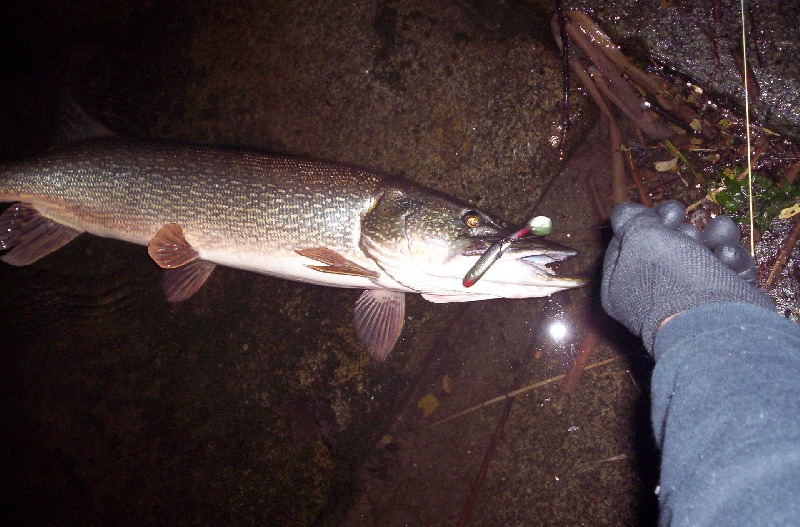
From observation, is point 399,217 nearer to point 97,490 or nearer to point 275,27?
point 275,27

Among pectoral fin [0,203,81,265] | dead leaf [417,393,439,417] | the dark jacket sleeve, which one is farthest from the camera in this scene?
pectoral fin [0,203,81,265]

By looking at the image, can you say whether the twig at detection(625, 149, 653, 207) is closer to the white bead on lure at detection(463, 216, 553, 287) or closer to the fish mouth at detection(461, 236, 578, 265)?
the fish mouth at detection(461, 236, 578, 265)

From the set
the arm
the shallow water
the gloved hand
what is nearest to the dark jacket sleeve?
the arm

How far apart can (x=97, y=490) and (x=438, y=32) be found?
337cm

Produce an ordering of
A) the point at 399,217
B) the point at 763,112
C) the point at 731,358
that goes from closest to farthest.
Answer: the point at 731,358
the point at 399,217
the point at 763,112

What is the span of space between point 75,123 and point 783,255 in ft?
12.9

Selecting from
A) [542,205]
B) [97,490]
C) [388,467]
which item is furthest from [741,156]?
[97,490]

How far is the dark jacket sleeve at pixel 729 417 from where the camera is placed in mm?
949

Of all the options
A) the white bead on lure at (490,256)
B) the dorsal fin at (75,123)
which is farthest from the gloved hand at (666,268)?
the dorsal fin at (75,123)

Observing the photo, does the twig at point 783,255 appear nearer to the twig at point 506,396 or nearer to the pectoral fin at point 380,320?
the twig at point 506,396

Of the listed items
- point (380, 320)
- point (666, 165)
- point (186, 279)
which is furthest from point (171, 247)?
point (666, 165)

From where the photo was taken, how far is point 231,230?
7.17 feet

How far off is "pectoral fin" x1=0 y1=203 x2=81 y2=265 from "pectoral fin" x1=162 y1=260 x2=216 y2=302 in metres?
0.75

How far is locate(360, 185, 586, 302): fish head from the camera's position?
176 cm
